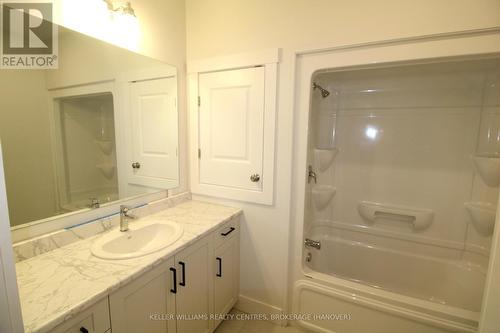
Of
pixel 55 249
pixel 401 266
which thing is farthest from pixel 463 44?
pixel 55 249

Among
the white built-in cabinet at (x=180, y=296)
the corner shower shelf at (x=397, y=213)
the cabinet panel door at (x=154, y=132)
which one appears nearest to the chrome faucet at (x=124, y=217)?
the cabinet panel door at (x=154, y=132)

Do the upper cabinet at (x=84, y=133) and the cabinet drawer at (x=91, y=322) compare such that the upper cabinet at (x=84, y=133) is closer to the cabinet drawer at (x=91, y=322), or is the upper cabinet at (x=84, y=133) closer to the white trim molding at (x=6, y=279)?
the cabinet drawer at (x=91, y=322)

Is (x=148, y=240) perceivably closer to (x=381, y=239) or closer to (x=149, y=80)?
(x=149, y=80)

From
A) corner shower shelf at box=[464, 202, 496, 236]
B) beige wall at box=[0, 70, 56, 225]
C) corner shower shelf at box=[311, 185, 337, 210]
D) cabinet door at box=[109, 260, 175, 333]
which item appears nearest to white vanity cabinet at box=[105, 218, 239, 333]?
cabinet door at box=[109, 260, 175, 333]

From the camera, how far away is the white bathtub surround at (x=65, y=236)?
1.03m

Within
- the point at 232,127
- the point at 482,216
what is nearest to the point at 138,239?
the point at 232,127

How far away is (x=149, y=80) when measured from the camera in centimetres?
167

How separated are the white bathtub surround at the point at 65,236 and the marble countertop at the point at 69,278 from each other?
3 centimetres

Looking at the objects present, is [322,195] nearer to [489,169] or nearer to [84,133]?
[489,169]

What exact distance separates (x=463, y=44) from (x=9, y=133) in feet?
7.48

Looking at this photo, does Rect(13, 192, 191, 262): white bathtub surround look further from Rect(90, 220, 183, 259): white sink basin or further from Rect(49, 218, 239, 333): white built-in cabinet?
Rect(49, 218, 239, 333): white built-in cabinet

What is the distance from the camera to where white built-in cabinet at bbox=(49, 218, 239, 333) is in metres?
0.89

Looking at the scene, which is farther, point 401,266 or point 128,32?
point 401,266

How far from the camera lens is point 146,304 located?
1.06 meters
